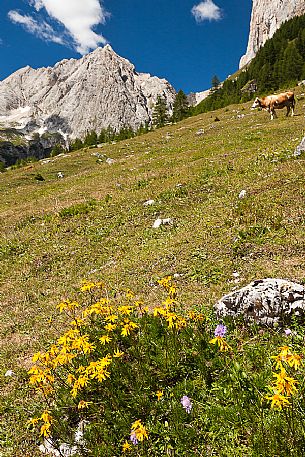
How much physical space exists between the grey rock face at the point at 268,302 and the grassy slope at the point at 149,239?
4.94 ft

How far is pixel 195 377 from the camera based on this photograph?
578 centimetres

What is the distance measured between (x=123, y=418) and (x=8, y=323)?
22.2ft

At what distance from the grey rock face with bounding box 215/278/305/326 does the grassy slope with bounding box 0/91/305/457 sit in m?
1.51

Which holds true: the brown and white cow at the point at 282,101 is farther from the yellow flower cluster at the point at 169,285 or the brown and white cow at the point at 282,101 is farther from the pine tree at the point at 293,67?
the pine tree at the point at 293,67

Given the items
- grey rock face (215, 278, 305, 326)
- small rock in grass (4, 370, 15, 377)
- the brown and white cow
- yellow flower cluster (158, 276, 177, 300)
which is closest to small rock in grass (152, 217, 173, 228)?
grey rock face (215, 278, 305, 326)

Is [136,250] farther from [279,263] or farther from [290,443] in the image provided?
[290,443]

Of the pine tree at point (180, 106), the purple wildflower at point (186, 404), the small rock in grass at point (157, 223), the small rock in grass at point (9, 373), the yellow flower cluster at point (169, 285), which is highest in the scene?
the pine tree at point (180, 106)

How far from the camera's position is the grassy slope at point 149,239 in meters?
9.01

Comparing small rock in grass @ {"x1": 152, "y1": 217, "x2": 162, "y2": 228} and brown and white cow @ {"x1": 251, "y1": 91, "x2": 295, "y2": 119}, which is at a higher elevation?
brown and white cow @ {"x1": 251, "y1": 91, "x2": 295, "y2": 119}

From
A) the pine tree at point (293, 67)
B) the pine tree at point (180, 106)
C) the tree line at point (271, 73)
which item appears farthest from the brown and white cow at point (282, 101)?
the pine tree at point (180, 106)

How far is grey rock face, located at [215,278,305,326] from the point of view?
6582 millimetres

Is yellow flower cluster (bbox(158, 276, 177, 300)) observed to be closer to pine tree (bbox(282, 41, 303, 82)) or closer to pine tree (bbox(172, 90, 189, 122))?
pine tree (bbox(172, 90, 189, 122))

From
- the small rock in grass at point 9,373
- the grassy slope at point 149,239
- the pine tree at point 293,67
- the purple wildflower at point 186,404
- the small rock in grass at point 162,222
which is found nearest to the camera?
the purple wildflower at point 186,404

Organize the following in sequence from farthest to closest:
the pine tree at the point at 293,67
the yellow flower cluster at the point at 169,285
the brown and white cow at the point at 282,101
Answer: the pine tree at the point at 293,67 < the brown and white cow at the point at 282,101 < the yellow flower cluster at the point at 169,285
